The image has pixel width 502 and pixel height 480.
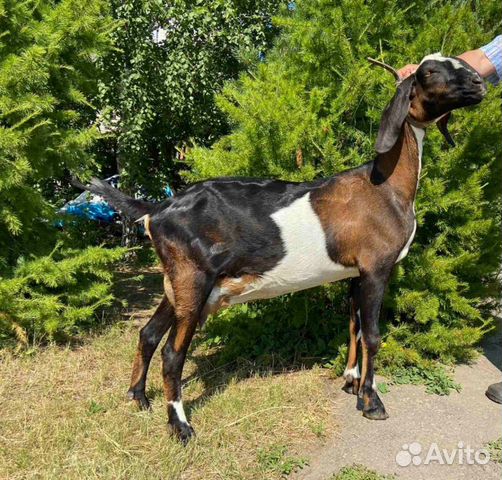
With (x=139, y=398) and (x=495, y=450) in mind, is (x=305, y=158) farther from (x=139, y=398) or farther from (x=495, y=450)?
(x=495, y=450)

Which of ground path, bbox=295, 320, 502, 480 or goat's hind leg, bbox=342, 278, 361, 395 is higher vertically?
goat's hind leg, bbox=342, 278, 361, 395

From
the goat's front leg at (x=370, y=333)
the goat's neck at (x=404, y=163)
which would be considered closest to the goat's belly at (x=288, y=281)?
the goat's front leg at (x=370, y=333)

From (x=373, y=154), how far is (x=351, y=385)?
195 cm

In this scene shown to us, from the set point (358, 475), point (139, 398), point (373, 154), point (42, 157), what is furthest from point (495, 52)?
point (42, 157)

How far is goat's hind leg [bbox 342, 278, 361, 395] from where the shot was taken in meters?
3.86

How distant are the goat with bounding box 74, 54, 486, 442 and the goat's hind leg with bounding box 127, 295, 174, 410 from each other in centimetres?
19

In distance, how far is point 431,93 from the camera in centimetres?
312

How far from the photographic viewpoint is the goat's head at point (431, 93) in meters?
3.02

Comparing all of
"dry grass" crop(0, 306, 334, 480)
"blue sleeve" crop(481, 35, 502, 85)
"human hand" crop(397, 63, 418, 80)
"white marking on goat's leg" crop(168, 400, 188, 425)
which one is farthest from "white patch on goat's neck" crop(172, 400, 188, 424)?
"blue sleeve" crop(481, 35, 502, 85)

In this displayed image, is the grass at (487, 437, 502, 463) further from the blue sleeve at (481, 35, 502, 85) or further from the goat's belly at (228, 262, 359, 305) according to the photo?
the blue sleeve at (481, 35, 502, 85)

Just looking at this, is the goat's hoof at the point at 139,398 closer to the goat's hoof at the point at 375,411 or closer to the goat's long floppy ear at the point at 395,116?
the goat's hoof at the point at 375,411

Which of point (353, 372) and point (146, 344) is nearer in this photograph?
point (146, 344)

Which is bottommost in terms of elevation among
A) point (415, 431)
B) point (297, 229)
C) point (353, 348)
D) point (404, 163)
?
point (415, 431)

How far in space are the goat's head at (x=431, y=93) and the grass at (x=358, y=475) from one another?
6.30 feet
